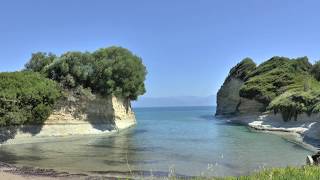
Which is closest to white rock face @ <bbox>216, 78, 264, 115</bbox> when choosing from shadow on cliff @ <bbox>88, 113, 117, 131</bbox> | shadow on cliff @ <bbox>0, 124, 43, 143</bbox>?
shadow on cliff @ <bbox>88, 113, 117, 131</bbox>

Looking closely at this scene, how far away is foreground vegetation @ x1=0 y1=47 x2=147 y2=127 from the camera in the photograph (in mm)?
47906

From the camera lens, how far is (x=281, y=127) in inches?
2616

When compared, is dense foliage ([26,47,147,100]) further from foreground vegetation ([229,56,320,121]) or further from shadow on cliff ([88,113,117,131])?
foreground vegetation ([229,56,320,121])

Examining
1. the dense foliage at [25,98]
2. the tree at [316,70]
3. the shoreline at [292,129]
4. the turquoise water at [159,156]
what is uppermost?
the tree at [316,70]

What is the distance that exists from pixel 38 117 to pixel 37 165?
64.3 ft

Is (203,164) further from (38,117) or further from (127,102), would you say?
(127,102)

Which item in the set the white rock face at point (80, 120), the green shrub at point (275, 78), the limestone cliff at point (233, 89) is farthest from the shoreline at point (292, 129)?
the limestone cliff at point (233, 89)

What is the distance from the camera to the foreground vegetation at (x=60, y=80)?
47.9 meters

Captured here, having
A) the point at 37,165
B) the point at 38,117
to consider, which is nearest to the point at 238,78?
the point at 38,117

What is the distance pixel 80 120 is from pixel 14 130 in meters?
11.9

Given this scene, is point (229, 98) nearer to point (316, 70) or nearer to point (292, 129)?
point (316, 70)

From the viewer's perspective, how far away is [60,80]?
2277 inches

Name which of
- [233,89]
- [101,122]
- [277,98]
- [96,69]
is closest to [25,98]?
[96,69]

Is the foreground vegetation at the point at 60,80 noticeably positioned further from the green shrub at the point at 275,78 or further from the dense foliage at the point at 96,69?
the green shrub at the point at 275,78
